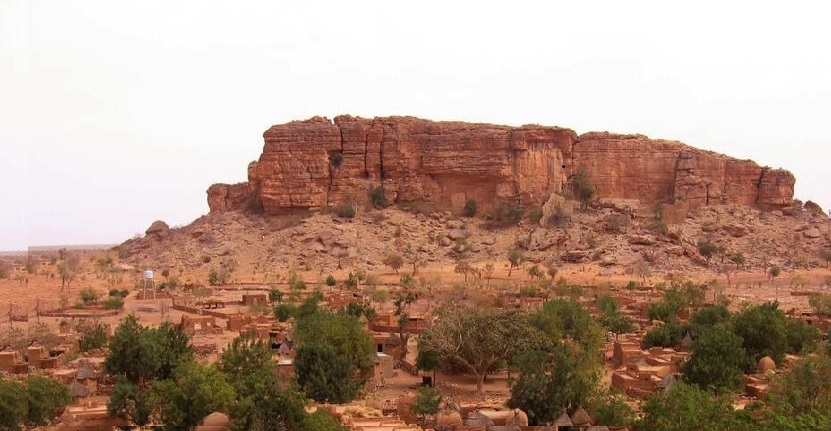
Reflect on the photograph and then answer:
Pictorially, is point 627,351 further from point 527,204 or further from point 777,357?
point 527,204

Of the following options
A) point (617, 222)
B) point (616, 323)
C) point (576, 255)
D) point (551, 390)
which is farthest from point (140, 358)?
point (617, 222)

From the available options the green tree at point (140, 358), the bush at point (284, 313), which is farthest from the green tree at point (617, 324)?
the green tree at point (140, 358)

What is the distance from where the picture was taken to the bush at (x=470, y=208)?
2387 inches

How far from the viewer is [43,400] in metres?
14.7

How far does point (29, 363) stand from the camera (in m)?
19.9

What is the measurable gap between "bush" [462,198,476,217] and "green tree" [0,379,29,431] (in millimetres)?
48051

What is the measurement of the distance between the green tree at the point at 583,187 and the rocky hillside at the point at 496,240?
→ 1063 millimetres

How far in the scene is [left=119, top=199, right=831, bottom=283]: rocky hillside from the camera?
51125 mm

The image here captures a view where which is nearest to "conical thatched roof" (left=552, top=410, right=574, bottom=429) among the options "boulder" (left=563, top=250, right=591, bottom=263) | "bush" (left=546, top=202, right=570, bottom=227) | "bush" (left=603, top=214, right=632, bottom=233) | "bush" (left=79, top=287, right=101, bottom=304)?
"bush" (left=79, top=287, right=101, bottom=304)

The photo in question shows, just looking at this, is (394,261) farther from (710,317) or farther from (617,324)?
(710,317)

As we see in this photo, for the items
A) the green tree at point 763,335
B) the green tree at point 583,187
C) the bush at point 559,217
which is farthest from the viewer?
the green tree at point 583,187

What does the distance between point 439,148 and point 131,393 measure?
47.1 meters

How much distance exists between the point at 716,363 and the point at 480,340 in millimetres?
5363

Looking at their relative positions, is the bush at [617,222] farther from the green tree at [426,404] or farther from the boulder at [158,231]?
the green tree at [426,404]
